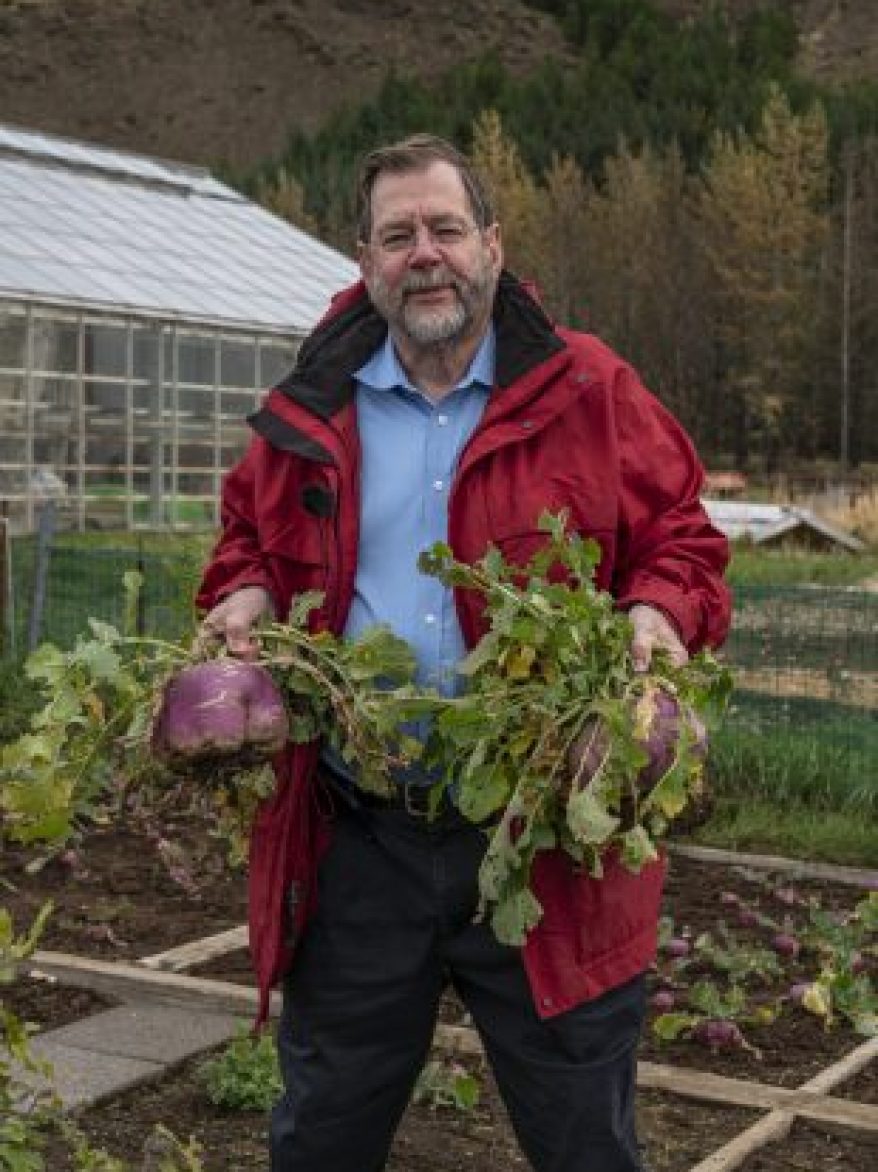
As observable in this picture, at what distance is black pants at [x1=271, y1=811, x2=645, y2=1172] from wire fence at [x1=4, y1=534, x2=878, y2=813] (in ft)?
11.6

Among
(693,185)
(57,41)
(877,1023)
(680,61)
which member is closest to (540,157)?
(693,185)

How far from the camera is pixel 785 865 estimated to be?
642 cm

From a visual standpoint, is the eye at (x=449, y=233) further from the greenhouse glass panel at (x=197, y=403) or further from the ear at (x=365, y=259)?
the greenhouse glass panel at (x=197, y=403)

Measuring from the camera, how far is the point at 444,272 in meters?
3.03

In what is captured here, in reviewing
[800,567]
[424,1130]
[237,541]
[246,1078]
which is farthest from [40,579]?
[800,567]

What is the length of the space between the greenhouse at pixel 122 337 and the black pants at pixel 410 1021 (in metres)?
14.3

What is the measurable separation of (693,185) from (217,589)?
4769cm

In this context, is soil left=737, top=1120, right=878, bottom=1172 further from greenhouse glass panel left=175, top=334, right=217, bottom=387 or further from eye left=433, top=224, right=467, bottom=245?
greenhouse glass panel left=175, top=334, right=217, bottom=387

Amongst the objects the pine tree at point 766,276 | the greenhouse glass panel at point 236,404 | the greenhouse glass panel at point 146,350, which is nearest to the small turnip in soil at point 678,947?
the greenhouse glass panel at point 146,350

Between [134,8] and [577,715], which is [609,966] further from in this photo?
[134,8]

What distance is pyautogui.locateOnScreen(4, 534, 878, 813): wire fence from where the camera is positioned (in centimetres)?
727

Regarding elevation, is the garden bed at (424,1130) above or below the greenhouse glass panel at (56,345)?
below

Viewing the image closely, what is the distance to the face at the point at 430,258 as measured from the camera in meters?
3.04

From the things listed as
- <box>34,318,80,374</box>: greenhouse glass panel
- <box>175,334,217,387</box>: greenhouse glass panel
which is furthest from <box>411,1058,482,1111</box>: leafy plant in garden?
<box>175,334,217,387</box>: greenhouse glass panel
